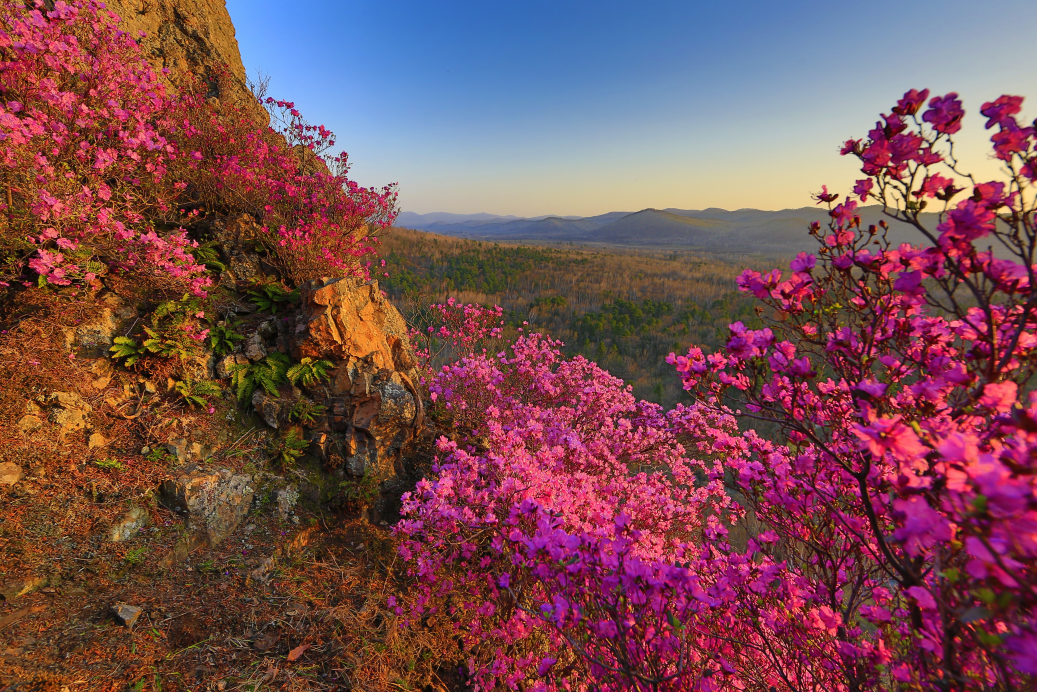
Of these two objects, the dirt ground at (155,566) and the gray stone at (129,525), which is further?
the gray stone at (129,525)

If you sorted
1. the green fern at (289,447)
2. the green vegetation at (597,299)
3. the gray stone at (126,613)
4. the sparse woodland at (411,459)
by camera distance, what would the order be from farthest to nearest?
1. the green vegetation at (597,299)
2. the green fern at (289,447)
3. the gray stone at (126,613)
4. the sparse woodland at (411,459)

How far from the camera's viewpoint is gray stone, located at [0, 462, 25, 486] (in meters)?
3.05

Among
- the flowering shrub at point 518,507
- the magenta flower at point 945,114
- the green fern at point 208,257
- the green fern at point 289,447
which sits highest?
the magenta flower at point 945,114

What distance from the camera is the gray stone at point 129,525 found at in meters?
3.22

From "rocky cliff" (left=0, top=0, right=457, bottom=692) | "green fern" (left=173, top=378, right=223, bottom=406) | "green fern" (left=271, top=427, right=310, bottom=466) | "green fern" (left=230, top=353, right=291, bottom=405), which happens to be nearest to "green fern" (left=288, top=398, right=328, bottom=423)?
"rocky cliff" (left=0, top=0, right=457, bottom=692)

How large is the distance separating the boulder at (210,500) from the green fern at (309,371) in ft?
3.70

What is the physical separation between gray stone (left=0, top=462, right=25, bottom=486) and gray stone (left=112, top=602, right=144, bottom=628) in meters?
1.42

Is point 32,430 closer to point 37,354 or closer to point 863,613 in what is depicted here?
point 37,354

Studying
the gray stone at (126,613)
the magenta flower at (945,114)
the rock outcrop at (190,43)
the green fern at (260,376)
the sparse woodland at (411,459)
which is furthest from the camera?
the rock outcrop at (190,43)

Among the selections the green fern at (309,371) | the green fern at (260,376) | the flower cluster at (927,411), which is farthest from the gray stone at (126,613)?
the flower cluster at (927,411)

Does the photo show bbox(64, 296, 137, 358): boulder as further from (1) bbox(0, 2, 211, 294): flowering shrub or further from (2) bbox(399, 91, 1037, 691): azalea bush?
(2) bbox(399, 91, 1037, 691): azalea bush

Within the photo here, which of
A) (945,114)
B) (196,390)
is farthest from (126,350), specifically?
(945,114)

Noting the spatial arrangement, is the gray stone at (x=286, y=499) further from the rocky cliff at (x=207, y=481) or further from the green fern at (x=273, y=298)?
the green fern at (x=273, y=298)

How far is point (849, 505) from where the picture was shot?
7.86ft
